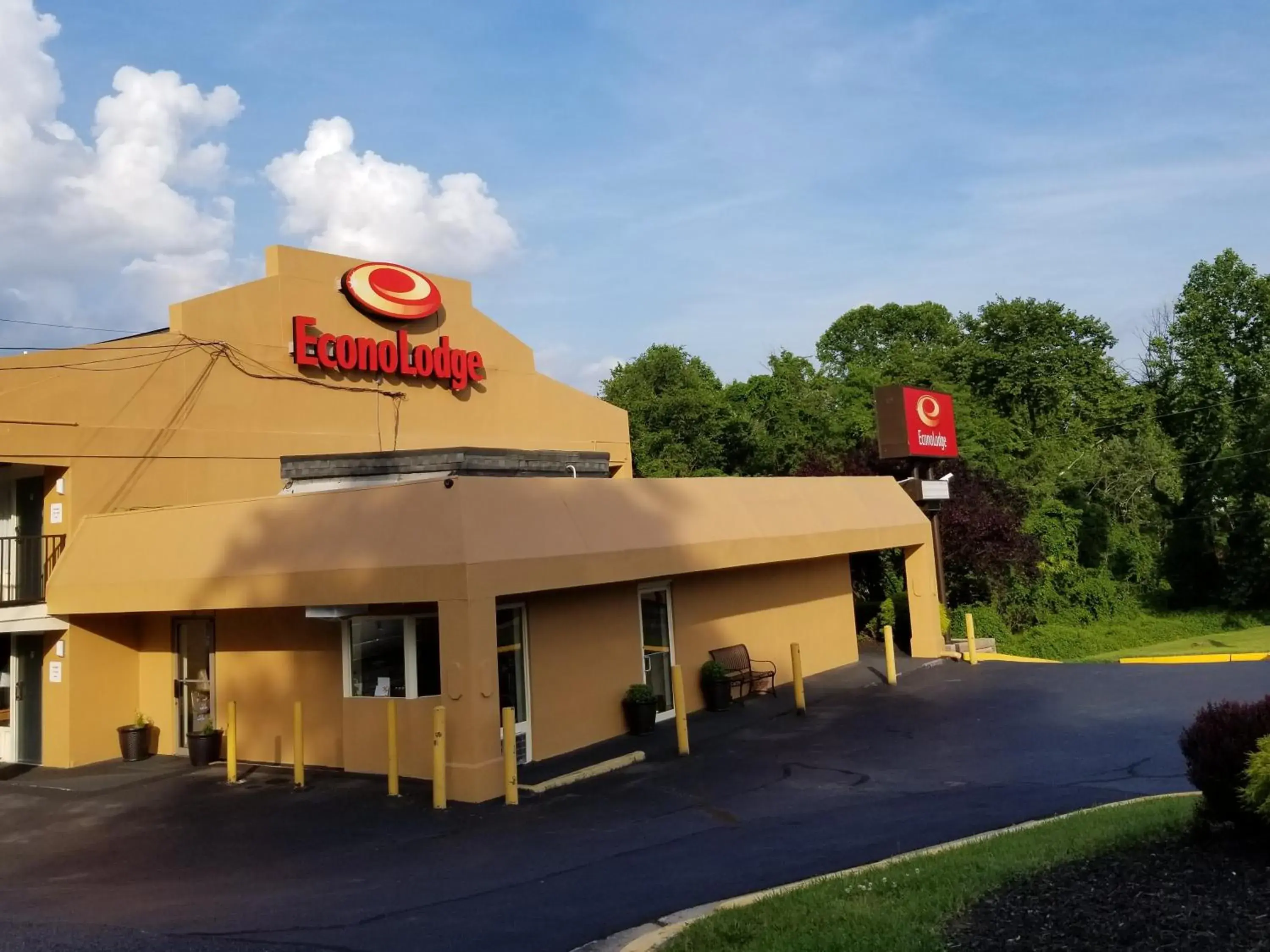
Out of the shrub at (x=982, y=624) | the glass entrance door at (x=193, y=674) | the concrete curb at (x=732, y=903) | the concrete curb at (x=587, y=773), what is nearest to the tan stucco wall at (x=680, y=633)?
the concrete curb at (x=587, y=773)

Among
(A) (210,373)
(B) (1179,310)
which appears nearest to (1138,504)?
(B) (1179,310)

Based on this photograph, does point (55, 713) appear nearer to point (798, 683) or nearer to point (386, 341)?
point (386, 341)

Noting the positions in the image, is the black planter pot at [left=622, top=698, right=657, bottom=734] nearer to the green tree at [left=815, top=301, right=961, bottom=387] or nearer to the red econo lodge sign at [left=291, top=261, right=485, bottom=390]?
the red econo lodge sign at [left=291, top=261, right=485, bottom=390]

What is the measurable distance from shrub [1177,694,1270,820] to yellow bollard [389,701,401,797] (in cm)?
901

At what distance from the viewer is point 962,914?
634cm

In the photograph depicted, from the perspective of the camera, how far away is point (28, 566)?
53.8ft

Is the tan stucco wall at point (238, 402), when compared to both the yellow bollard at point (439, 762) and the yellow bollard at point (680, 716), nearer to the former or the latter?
the yellow bollard at point (439, 762)

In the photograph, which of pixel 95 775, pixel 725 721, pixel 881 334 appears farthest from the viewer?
pixel 881 334

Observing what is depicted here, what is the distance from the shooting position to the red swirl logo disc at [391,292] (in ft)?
69.1

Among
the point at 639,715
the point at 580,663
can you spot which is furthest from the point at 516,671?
the point at 639,715

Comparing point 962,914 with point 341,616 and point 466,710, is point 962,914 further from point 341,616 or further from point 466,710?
Result: point 341,616

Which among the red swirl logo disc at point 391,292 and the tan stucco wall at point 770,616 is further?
the red swirl logo disc at point 391,292

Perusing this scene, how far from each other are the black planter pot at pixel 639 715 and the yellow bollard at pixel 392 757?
4.24m

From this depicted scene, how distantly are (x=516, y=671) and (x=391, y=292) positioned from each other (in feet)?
35.4
